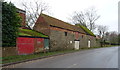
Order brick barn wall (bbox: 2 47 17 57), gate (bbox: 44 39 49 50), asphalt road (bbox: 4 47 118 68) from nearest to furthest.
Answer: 1. asphalt road (bbox: 4 47 118 68)
2. brick barn wall (bbox: 2 47 17 57)
3. gate (bbox: 44 39 49 50)

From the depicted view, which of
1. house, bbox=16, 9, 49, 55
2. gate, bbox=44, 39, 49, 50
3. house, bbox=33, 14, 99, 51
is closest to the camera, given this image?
house, bbox=16, 9, 49, 55

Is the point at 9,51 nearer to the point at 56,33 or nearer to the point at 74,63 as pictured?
the point at 74,63

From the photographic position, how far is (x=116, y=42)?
226 ft

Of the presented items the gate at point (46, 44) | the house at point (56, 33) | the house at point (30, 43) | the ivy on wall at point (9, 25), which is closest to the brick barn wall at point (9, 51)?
the ivy on wall at point (9, 25)

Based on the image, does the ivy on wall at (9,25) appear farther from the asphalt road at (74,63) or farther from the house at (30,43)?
the asphalt road at (74,63)

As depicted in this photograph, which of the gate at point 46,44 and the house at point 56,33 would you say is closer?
the gate at point 46,44

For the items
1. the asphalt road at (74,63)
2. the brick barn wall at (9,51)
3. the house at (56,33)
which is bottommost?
the asphalt road at (74,63)

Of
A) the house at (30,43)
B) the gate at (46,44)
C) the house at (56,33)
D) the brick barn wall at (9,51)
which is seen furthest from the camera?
the house at (56,33)

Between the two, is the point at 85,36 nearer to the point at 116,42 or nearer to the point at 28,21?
the point at 28,21

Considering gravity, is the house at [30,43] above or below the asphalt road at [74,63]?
above

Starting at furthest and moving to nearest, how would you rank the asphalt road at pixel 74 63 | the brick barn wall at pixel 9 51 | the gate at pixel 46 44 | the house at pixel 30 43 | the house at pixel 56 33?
1. the house at pixel 56 33
2. the gate at pixel 46 44
3. the house at pixel 30 43
4. the brick barn wall at pixel 9 51
5. the asphalt road at pixel 74 63

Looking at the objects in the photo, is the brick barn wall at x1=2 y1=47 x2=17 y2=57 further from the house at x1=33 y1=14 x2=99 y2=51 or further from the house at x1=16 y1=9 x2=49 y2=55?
the house at x1=33 y1=14 x2=99 y2=51

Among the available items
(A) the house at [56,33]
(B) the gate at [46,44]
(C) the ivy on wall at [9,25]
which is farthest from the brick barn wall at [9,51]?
(A) the house at [56,33]

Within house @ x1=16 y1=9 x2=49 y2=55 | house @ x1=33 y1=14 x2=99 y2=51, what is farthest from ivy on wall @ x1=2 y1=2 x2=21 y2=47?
house @ x1=33 y1=14 x2=99 y2=51
